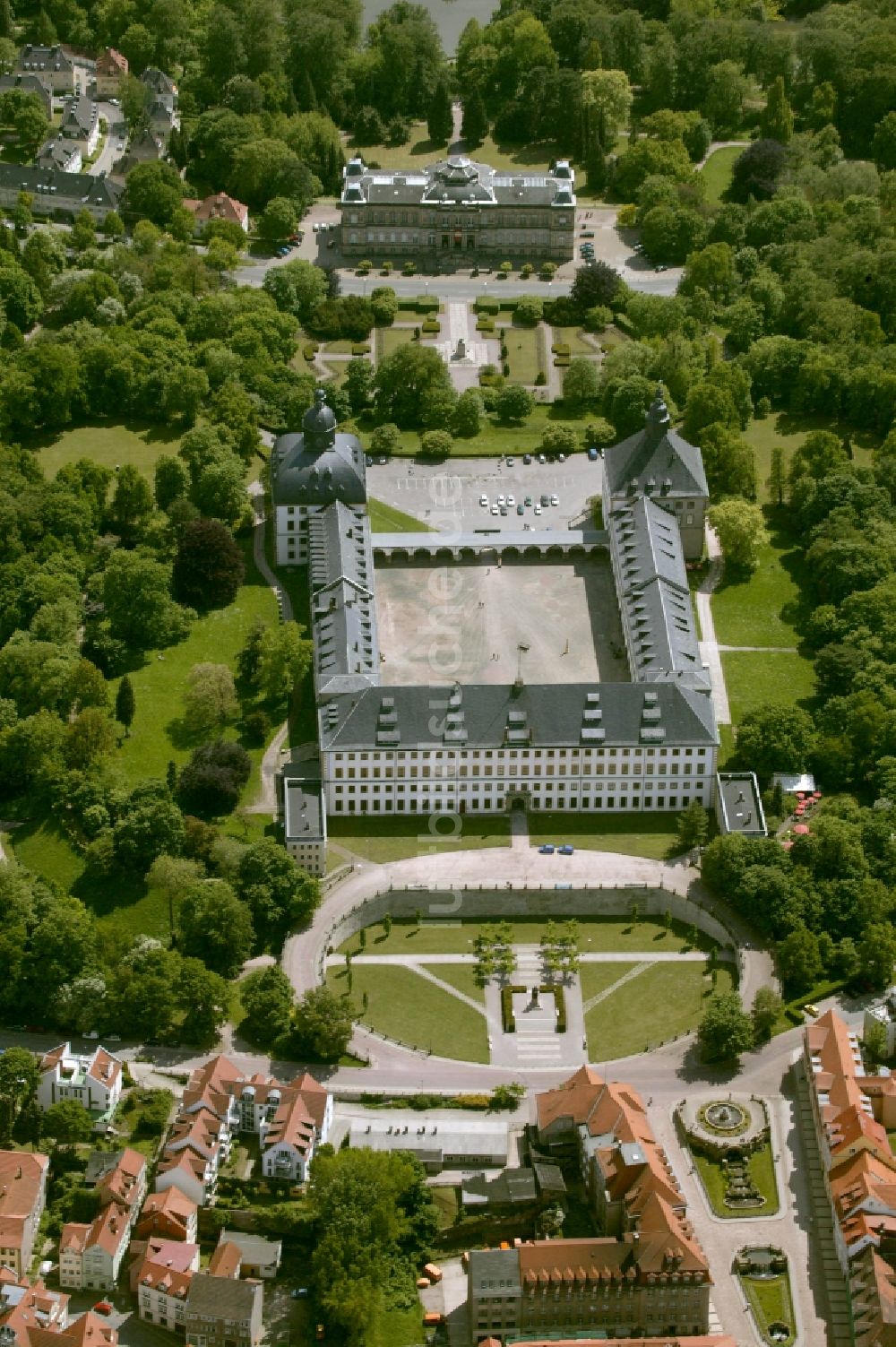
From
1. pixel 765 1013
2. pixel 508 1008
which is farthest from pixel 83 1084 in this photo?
pixel 765 1013

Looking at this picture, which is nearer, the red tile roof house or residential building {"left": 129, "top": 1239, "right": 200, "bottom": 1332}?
residential building {"left": 129, "top": 1239, "right": 200, "bottom": 1332}

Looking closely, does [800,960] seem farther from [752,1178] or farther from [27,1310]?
[27,1310]

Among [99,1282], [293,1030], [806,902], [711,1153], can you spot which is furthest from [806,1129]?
[99,1282]

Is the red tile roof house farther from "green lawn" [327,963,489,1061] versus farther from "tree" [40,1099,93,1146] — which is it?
"green lawn" [327,963,489,1061]

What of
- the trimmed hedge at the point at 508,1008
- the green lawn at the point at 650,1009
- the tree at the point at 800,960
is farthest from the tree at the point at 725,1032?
the trimmed hedge at the point at 508,1008

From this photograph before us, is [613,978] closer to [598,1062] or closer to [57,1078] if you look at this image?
[598,1062]

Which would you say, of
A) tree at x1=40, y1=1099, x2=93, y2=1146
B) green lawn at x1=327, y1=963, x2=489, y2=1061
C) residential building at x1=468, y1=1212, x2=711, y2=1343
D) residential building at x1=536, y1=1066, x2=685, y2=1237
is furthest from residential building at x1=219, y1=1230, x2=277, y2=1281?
green lawn at x1=327, y1=963, x2=489, y2=1061

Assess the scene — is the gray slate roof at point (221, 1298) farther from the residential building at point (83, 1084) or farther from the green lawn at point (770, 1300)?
the green lawn at point (770, 1300)
